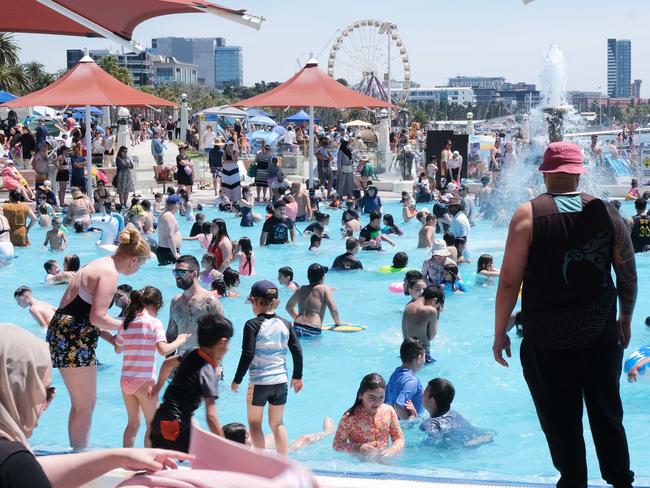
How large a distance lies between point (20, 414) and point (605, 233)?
2351mm

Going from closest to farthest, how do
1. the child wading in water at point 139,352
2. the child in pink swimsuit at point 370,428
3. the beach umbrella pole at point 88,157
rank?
the child wading in water at point 139,352 < the child in pink swimsuit at point 370,428 < the beach umbrella pole at point 88,157

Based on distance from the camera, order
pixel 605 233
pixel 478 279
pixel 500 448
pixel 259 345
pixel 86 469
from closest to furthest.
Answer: pixel 86 469 → pixel 605 233 → pixel 259 345 → pixel 500 448 → pixel 478 279

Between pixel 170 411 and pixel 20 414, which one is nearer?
pixel 20 414

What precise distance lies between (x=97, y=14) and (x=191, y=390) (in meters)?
2.18

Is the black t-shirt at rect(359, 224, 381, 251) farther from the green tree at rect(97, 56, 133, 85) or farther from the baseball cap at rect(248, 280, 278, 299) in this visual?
the green tree at rect(97, 56, 133, 85)

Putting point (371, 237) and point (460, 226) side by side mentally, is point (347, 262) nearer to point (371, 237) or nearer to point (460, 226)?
point (371, 237)

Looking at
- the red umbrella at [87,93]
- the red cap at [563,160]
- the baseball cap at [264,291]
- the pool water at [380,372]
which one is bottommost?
the pool water at [380,372]

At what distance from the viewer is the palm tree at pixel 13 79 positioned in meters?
53.6

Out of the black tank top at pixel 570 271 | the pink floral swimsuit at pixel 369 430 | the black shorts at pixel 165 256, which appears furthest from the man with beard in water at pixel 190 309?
the black shorts at pixel 165 256

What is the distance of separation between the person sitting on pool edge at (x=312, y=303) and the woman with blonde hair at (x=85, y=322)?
13.2 ft

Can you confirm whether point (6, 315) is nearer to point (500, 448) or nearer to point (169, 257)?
point (169, 257)

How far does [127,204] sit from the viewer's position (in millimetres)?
21109

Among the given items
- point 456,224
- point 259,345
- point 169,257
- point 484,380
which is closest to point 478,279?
point 456,224

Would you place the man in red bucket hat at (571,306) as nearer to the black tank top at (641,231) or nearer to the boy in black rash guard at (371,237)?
the black tank top at (641,231)
